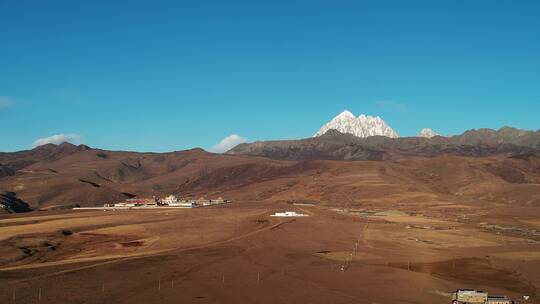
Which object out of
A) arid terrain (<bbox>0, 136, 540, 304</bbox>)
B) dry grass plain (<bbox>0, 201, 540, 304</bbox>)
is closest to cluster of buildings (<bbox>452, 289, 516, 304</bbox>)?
arid terrain (<bbox>0, 136, 540, 304</bbox>)

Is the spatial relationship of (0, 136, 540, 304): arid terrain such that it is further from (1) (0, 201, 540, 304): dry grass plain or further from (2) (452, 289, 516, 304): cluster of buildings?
(2) (452, 289, 516, 304): cluster of buildings

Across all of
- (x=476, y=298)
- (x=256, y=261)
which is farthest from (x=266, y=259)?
(x=476, y=298)

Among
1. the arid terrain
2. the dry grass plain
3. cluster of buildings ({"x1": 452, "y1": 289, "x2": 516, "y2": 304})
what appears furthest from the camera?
the arid terrain

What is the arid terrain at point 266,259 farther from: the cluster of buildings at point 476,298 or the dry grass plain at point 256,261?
the cluster of buildings at point 476,298

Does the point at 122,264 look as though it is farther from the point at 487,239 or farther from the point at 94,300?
the point at 487,239

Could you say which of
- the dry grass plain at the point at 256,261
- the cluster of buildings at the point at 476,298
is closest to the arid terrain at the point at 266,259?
the dry grass plain at the point at 256,261

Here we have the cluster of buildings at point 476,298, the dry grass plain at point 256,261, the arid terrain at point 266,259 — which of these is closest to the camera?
the cluster of buildings at point 476,298

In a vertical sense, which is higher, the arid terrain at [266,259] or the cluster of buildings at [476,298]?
the arid terrain at [266,259]

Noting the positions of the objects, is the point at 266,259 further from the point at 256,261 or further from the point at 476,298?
the point at 476,298
